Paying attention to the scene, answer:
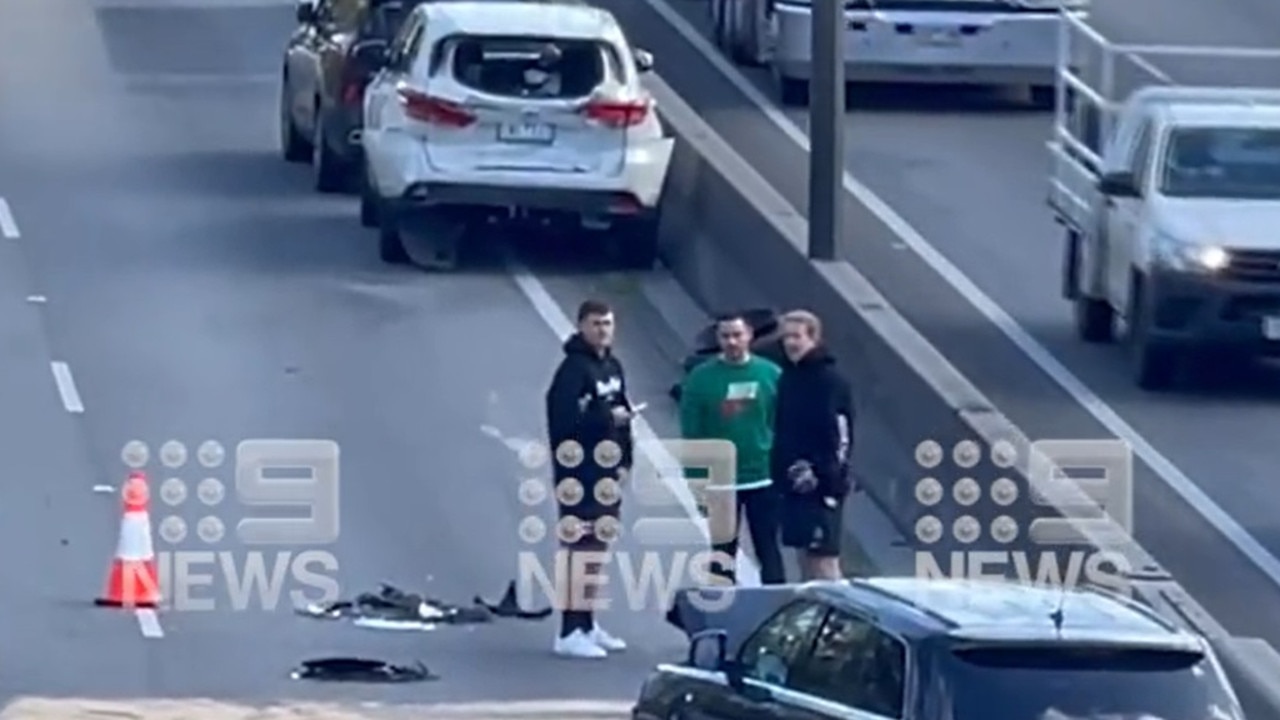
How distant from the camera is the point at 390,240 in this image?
2823 centimetres

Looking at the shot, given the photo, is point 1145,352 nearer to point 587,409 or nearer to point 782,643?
point 587,409

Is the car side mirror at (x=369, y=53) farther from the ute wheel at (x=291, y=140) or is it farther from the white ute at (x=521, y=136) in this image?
the white ute at (x=521, y=136)

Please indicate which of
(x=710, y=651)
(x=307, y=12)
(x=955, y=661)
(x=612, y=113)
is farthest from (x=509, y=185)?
(x=955, y=661)

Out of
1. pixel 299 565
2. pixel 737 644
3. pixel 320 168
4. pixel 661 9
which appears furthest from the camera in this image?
pixel 661 9

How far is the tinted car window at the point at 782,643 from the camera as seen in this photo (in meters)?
13.6

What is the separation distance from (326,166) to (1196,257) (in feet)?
26.2

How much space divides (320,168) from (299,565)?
34.5 feet

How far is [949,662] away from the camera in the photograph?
12.7 metres

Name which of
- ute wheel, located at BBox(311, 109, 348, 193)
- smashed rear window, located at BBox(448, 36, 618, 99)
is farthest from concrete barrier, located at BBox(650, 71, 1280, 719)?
ute wheel, located at BBox(311, 109, 348, 193)

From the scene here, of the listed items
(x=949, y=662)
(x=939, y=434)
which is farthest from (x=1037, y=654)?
(x=939, y=434)

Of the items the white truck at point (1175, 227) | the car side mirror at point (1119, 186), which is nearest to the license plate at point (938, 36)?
the white truck at point (1175, 227)

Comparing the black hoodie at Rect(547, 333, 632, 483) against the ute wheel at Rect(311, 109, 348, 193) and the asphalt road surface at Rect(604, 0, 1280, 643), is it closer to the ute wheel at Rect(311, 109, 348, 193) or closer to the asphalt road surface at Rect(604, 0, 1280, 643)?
the asphalt road surface at Rect(604, 0, 1280, 643)

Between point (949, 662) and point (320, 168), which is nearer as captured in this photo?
point (949, 662)

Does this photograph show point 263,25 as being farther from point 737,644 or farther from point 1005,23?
point 737,644
